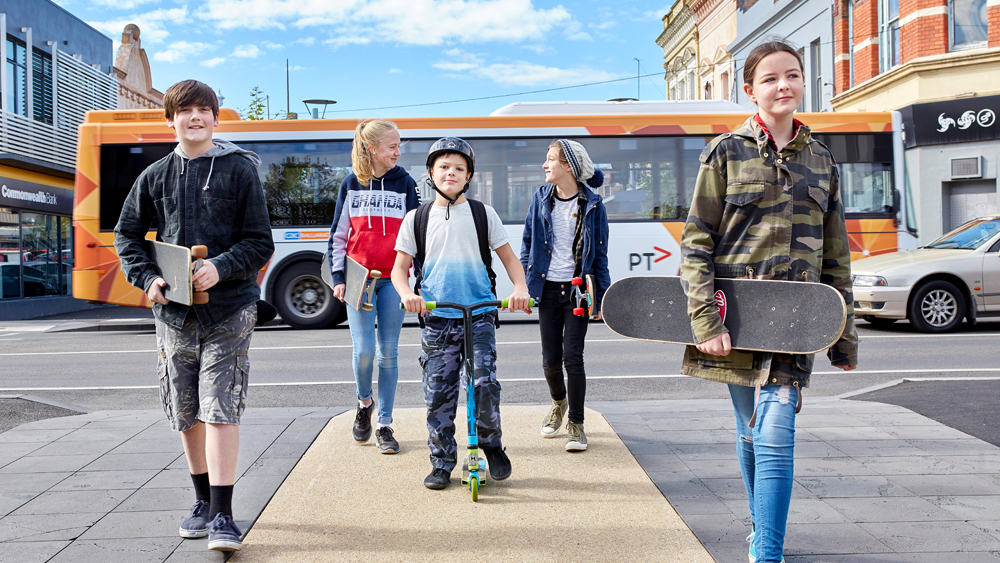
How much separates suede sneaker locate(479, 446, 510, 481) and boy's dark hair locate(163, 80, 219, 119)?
6.78 feet

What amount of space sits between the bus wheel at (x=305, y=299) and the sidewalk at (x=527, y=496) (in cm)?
744

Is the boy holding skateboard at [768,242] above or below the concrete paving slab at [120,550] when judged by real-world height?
above

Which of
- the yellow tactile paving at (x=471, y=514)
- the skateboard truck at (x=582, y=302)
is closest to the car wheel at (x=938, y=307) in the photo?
the yellow tactile paving at (x=471, y=514)

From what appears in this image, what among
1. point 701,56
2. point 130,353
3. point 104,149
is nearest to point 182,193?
point 130,353

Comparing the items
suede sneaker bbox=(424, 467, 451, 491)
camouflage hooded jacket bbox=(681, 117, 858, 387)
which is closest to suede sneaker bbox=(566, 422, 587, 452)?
suede sneaker bbox=(424, 467, 451, 491)

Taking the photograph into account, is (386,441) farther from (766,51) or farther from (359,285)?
(766,51)

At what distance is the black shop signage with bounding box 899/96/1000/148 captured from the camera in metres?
18.3

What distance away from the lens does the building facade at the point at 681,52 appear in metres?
35.8

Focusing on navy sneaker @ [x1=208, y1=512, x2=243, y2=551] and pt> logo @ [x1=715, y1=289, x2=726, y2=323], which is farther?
navy sneaker @ [x1=208, y1=512, x2=243, y2=551]

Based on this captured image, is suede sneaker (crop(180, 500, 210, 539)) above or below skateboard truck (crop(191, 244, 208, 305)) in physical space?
below

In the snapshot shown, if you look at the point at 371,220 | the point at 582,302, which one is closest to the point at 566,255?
the point at 582,302

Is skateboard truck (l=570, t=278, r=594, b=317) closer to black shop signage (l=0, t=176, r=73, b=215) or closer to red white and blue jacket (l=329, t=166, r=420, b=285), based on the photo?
red white and blue jacket (l=329, t=166, r=420, b=285)

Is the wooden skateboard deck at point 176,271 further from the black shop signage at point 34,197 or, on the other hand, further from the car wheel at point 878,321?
the black shop signage at point 34,197

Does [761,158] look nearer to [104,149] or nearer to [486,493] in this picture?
[486,493]
